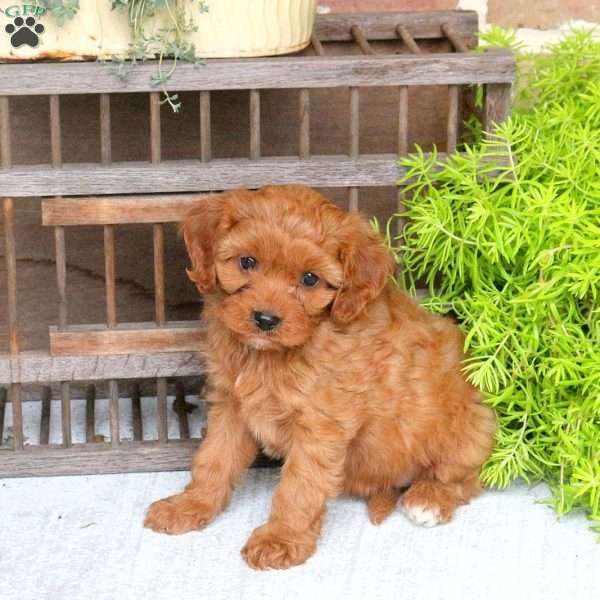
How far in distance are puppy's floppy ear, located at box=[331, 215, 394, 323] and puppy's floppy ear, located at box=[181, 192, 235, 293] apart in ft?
0.79

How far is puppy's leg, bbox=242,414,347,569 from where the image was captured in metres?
2.66

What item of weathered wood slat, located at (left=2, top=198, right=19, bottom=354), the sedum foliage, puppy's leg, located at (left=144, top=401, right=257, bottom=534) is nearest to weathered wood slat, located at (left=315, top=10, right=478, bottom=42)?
the sedum foliage

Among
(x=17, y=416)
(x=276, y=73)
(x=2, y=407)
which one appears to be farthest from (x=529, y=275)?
(x=2, y=407)

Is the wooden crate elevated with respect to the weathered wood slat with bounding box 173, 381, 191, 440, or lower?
elevated

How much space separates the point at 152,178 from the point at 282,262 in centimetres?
50

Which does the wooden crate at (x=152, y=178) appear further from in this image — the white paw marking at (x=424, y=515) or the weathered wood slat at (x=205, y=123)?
the white paw marking at (x=424, y=515)

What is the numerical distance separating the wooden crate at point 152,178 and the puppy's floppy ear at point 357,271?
361 mm

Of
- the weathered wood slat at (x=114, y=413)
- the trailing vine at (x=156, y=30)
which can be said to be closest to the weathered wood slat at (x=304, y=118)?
the trailing vine at (x=156, y=30)

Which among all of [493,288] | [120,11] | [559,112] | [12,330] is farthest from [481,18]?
[12,330]

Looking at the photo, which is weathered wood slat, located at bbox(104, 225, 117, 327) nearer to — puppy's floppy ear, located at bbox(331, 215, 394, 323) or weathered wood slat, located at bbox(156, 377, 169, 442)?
weathered wood slat, located at bbox(156, 377, 169, 442)

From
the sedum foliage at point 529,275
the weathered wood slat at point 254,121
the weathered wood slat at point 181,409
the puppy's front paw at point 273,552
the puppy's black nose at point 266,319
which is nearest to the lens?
the puppy's black nose at point 266,319

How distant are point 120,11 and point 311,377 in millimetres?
867

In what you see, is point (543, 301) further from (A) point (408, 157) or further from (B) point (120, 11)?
(B) point (120, 11)

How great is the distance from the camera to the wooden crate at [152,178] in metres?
2.79
